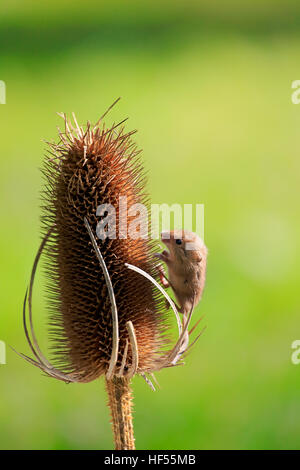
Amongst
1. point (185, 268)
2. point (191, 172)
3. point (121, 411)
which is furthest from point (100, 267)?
point (191, 172)

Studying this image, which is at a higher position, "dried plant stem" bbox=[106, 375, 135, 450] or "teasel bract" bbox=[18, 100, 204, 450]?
"teasel bract" bbox=[18, 100, 204, 450]

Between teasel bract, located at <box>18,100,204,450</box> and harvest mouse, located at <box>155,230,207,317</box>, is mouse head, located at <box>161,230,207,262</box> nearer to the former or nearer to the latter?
harvest mouse, located at <box>155,230,207,317</box>

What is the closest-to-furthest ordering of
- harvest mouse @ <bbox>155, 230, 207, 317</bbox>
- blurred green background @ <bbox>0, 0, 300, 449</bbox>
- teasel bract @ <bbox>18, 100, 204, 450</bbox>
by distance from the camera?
1. teasel bract @ <bbox>18, 100, 204, 450</bbox>
2. harvest mouse @ <bbox>155, 230, 207, 317</bbox>
3. blurred green background @ <bbox>0, 0, 300, 449</bbox>

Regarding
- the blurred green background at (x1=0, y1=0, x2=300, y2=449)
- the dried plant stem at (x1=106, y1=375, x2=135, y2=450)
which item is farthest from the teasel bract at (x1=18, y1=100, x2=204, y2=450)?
the blurred green background at (x1=0, y1=0, x2=300, y2=449)

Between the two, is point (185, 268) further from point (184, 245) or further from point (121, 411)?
point (121, 411)

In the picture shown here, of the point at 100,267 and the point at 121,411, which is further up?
the point at 100,267

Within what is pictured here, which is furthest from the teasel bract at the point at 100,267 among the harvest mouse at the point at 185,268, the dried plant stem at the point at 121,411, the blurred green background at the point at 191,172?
the blurred green background at the point at 191,172
